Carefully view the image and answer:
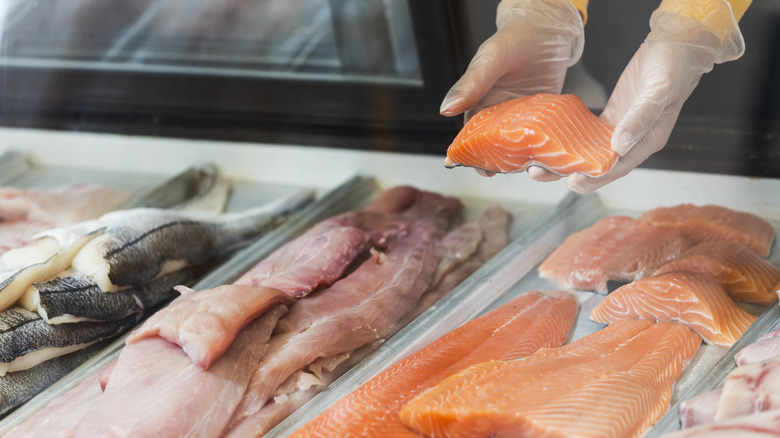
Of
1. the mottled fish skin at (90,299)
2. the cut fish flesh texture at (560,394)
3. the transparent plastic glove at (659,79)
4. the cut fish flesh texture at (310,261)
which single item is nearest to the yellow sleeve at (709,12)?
the transparent plastic glove at (659,79)

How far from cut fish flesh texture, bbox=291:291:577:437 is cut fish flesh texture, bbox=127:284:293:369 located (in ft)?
1.28

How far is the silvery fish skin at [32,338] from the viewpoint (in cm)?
277

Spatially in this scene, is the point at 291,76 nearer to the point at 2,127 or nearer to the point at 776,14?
the point at 2,127

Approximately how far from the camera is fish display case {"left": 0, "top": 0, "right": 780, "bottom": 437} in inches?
129

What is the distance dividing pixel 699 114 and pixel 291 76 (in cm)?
212

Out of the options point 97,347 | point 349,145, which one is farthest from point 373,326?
point 349,145

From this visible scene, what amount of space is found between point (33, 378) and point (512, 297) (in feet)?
5.88

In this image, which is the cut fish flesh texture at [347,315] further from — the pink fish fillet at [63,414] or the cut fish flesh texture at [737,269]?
the cut fish flesh texture at [737,269]

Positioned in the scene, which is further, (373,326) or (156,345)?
(373,326)

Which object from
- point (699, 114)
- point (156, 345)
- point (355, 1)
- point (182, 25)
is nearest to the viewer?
point (156, 345)

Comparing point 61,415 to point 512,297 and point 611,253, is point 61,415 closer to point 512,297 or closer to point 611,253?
point 512,297

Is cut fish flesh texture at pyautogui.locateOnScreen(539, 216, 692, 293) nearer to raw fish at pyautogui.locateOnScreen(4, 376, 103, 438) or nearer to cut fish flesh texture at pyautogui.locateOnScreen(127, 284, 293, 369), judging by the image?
cut fish flesh texture at pyautogui.locateOnScreen(127, 284, 293, 369)

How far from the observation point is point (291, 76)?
14.3ft

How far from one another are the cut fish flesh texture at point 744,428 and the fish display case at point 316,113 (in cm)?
115
